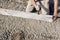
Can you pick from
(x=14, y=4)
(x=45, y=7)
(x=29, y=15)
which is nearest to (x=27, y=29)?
(x=29, y=15)

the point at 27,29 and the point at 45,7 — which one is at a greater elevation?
the point at 45,7

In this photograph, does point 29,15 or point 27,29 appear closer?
point 27,29

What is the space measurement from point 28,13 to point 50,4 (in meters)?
0.65

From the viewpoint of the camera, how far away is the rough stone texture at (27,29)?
514 cm

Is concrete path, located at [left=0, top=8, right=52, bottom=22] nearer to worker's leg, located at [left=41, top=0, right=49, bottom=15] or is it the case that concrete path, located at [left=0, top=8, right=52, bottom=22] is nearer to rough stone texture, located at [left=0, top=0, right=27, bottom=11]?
worker's leg, located at [left=41, top=0, right=49, bottom=15]

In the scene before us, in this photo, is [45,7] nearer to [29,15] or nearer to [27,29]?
[29,15]

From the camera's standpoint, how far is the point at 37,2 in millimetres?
5836

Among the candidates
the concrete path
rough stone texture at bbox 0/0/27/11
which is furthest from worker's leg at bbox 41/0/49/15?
rough stone texture at bbox 0/0/27/11

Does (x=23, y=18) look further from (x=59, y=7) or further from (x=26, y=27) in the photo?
(x=59, y=7)

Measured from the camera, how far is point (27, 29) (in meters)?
5.40

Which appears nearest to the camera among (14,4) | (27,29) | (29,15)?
(27,29)

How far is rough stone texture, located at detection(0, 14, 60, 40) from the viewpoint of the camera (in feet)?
16.8

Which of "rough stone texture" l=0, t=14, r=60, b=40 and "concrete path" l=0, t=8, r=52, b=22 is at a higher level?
"concrete path" l=0, t=8, r=52, b=22

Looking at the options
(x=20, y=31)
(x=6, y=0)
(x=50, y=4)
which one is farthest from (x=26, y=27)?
(x=6, y=0)
